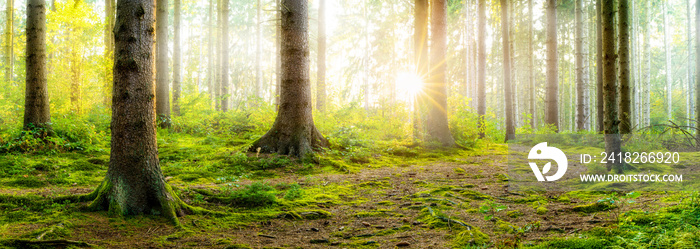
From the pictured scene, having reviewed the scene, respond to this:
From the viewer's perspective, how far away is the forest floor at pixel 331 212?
10.4 feet

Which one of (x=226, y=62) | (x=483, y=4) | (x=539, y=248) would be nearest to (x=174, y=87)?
(x=226, y=62)

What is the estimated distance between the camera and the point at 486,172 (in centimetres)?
773

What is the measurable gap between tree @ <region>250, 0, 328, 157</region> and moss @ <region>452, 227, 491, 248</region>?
5193 millimetres

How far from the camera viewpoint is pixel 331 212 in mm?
4871

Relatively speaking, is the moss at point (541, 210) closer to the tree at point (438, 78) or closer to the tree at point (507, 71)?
the tree at point (438, 78)

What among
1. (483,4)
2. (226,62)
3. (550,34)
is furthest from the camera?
(226,62)

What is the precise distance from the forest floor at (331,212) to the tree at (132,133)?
0.22 meters

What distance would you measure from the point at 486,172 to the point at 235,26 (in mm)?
30937

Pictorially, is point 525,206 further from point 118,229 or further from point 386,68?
point 386,68

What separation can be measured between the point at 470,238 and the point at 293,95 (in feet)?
19.1

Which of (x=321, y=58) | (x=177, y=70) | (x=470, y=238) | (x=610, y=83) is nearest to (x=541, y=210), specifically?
(x=470, y=238)

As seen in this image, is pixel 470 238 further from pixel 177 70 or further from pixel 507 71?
pixel 177 70

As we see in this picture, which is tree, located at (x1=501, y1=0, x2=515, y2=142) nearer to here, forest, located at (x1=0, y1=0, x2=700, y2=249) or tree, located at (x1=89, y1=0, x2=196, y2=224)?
forest, located at (x1=0, y1=0, x2=700, y2=249)

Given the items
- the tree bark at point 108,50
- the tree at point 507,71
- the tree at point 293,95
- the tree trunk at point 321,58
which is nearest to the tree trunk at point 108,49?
the tree bark at point 108,50
